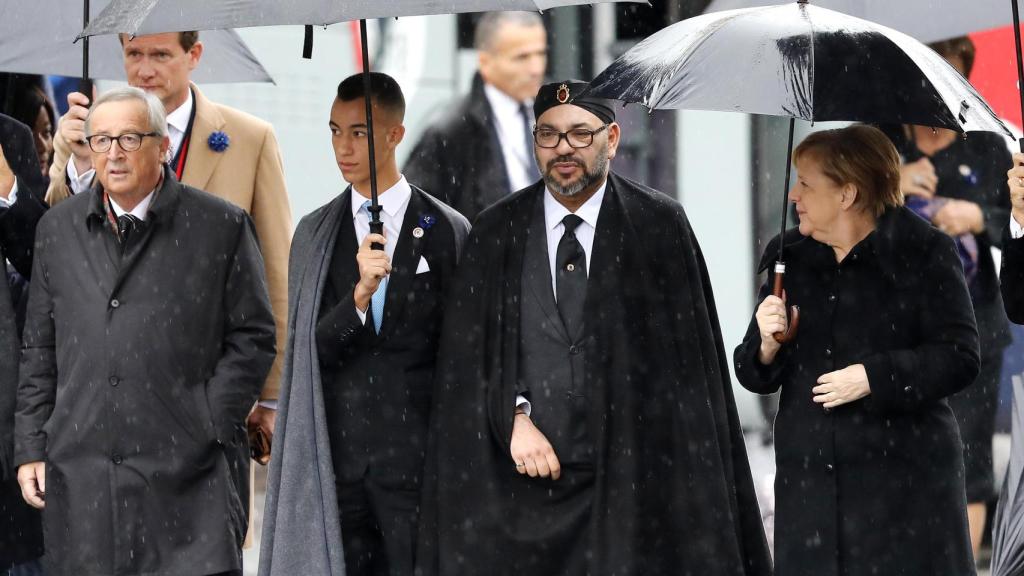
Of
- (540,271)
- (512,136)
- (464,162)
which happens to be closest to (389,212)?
(540,271)

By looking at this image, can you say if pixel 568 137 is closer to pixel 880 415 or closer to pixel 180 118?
pixel 880 415

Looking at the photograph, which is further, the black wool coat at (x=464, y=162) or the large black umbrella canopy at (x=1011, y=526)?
the black wool coat at (x=464, y=162)

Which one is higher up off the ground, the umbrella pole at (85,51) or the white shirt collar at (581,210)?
the umbrella pole at (85,51)

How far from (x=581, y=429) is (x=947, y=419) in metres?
1.21

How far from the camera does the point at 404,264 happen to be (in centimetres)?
706

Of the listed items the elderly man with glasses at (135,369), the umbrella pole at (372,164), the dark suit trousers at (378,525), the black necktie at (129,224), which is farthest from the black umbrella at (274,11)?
the dark suit trousers at (378,525)

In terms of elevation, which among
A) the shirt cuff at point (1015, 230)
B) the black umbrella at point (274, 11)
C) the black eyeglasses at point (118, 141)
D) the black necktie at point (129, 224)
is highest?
the black umbrella at point (274, 11)

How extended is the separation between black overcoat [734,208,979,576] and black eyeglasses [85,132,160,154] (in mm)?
2145

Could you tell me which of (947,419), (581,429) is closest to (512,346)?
(581,429)

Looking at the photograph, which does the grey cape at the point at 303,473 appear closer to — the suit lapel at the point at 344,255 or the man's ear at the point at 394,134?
the suit lapel at the point at 344,255

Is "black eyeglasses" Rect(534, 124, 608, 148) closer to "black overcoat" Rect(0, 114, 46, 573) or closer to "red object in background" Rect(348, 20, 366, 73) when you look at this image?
"black overcoat" Rect(0, 114, 46, 573)

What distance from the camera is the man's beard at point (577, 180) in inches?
272

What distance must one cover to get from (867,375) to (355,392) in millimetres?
1717

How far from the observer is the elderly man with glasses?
6.82 m
